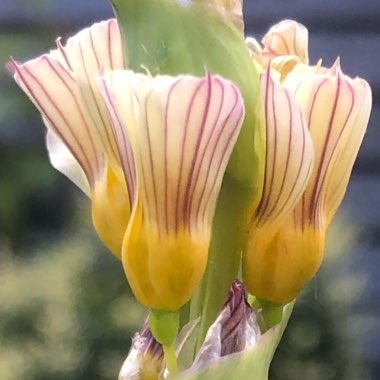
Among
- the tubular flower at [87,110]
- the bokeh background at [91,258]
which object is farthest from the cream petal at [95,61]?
the bokeh background at [91,258]

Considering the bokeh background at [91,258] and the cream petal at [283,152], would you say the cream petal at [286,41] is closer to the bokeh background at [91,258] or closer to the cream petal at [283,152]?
the cream petal at [283,152]

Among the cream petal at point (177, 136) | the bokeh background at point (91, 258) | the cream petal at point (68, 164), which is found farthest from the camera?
the bokeh background at point (91, 258)

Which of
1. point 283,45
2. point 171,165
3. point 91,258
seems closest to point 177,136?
point 171,165

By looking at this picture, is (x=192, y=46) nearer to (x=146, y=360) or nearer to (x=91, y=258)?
(x=146, y=360)

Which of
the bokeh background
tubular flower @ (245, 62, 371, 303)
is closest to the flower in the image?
tubular flower @ (245, 62, 371, 303)

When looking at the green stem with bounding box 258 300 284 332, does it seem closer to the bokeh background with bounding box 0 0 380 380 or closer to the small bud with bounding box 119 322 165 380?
the small bud with bounding box 119 322 165 380

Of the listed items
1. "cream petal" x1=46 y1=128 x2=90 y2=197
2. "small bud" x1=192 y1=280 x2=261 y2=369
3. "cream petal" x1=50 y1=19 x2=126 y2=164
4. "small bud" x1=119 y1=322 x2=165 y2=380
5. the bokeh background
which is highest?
"cream petal" x1=50 y1=19 x2=126 y2=164
